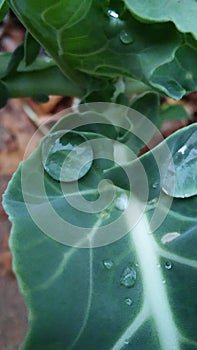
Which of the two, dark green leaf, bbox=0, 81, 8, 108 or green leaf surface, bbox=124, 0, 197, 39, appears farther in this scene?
dark green leaf, bbox=0, 81, 8, 108

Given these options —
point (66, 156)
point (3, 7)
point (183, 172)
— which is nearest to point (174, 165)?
Answer: point (183, 172)

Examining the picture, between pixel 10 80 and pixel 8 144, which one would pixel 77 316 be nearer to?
pixel 10 80

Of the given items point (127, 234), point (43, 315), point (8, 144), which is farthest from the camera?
point (8, 144)

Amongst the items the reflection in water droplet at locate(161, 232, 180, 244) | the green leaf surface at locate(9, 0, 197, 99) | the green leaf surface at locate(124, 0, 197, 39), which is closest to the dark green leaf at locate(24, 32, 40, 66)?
the green leaf surface at locate(9, 0, 197, 99)

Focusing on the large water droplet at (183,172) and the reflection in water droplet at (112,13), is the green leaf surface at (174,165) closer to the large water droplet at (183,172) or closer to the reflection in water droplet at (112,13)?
the large water droplet at (183,172)

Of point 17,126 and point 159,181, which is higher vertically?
point 159,181

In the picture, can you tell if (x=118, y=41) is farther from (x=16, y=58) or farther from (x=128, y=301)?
(x=128, y=301)

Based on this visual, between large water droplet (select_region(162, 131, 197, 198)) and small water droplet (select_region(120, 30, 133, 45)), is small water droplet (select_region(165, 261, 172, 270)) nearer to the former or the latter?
large water droplet (select_region(162, 131, 197, 198))

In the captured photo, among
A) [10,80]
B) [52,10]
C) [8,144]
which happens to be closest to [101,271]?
[52,10]
